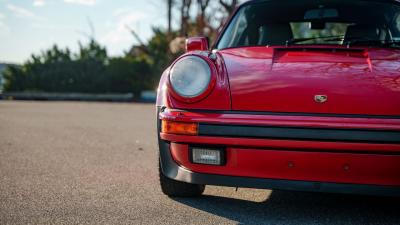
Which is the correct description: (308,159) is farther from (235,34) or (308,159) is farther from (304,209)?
(235,34)

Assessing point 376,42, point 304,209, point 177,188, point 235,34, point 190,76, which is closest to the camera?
point 190,76

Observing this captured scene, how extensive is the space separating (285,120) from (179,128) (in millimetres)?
573

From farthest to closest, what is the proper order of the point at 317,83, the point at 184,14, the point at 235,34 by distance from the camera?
the point at 184,14, the point at 235,34, the point at 317,83

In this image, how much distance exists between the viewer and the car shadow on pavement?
9.45 ft

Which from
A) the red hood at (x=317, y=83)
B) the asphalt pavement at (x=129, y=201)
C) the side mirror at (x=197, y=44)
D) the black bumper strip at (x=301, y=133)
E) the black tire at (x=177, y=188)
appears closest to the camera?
the black bumper strip at (x=301, y=133)

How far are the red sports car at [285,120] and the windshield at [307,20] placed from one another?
74 centimetres

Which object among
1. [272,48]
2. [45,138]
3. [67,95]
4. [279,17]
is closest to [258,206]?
[272,48]

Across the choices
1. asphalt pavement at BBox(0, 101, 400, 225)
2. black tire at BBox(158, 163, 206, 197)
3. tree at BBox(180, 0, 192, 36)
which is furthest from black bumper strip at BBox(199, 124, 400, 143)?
tree at BBox(180, 0, 192, 36)

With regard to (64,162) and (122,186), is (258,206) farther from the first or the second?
(64,162)

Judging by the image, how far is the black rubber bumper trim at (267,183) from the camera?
8.76ft

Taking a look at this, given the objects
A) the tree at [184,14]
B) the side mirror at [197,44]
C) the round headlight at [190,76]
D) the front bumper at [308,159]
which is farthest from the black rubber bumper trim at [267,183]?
the tree at [184,14]

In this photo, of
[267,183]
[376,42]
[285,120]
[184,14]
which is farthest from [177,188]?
[184,14]

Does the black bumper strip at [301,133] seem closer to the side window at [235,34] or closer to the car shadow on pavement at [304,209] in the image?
the car shadow on pavement at [304,209]

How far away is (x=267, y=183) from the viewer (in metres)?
2.75
